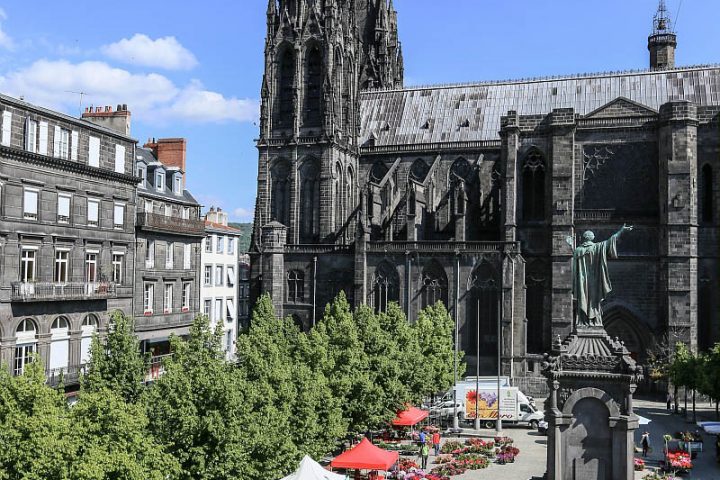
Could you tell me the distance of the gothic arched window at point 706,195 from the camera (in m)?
51.4

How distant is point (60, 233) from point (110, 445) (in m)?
22.0

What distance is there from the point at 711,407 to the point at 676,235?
37.4ft

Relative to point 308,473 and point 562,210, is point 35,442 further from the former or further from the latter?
point 562,210

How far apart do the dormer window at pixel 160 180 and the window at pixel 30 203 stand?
563 inches

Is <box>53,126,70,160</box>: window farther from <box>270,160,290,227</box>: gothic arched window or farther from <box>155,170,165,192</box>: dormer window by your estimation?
<box>270,160,290,227</box>: gothic arched window

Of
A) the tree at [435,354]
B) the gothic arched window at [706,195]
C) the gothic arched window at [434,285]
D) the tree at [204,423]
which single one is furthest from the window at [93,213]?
the gothic arched window at [706,195]

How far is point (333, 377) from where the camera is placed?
1206 inches

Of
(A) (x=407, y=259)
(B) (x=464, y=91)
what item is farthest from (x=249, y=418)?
(B) (x=464, y=91)

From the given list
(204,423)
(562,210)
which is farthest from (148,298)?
(562,210)

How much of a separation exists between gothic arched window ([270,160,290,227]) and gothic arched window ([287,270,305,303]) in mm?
4952

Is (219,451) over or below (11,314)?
below

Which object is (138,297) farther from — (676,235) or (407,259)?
(676,235)

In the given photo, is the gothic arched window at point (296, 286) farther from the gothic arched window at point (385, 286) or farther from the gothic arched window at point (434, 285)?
the gothic arched window at point (434, 285)

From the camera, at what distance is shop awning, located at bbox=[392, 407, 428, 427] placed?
3552 cm
